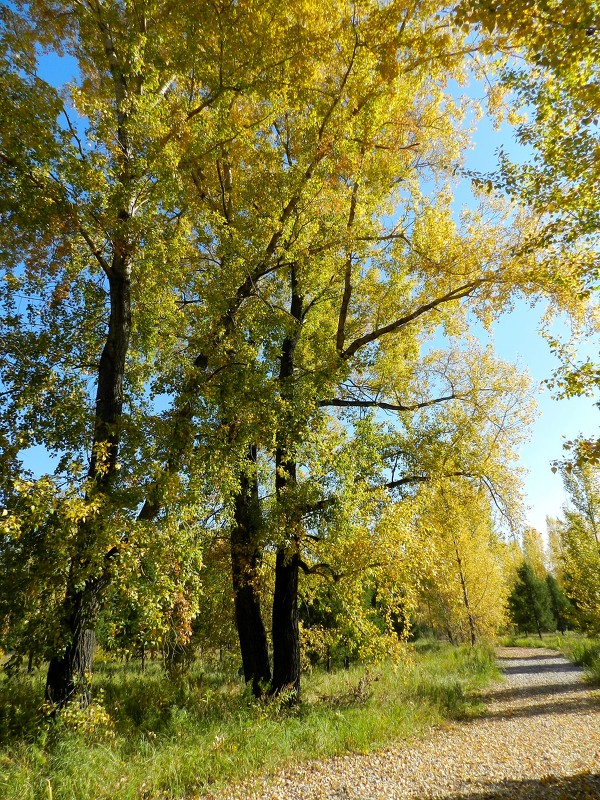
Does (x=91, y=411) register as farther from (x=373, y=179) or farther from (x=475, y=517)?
(x=475, y=517)

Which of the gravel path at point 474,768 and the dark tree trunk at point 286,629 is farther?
the dark tree trunk at point 286,629

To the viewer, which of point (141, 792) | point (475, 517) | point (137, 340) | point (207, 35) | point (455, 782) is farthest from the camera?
point (475, 517)

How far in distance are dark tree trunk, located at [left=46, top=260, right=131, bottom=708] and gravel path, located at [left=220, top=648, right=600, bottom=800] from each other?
2.44 metres

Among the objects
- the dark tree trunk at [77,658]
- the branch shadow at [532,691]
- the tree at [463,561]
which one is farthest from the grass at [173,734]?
the branch shadow at [532,691]

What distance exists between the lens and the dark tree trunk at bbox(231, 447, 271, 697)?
8203 mm

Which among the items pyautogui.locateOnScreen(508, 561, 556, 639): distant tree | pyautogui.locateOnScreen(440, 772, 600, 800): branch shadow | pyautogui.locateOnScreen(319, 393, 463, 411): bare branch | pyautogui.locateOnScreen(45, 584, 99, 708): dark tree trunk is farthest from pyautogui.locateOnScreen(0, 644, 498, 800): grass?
pyautogui.locateOnScreen(508, 561, 556, 639): distant tree

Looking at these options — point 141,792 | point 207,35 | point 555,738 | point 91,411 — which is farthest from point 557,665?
point 207,35

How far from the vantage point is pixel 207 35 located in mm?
6109

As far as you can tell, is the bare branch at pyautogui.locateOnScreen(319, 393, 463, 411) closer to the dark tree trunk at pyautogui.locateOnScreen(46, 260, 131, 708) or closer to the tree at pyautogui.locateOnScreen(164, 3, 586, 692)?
the tree at pyautogui.locateOnScreen(164, 3, 586, 692)

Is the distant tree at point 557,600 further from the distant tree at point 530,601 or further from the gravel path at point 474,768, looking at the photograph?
the gravel path at point 474,768

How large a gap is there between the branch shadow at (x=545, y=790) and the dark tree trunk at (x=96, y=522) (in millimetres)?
4388

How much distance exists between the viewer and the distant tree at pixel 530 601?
3762 centimetres

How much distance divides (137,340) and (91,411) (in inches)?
68.1

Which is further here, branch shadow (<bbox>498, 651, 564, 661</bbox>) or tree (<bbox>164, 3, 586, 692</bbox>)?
branch shadow (<bbox>498, 651, 564, 661</bbox>)
